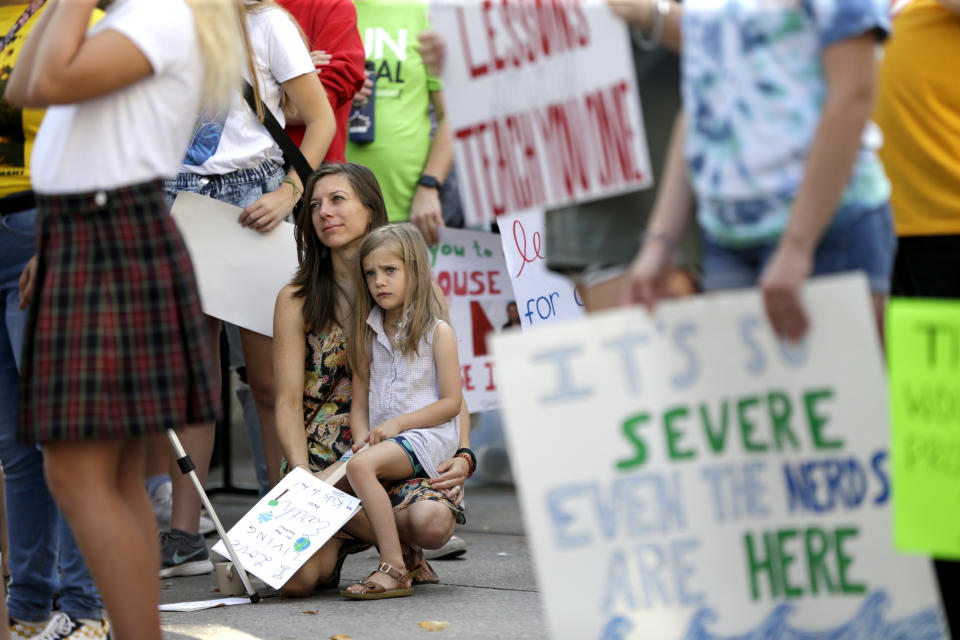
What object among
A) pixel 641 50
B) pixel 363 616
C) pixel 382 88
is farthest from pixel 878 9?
pixel 382 88

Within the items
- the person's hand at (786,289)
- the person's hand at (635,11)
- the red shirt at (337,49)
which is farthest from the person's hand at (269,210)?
the person's hand at (786,289)

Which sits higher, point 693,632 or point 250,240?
point 250,240

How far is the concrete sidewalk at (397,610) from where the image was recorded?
3842 mm

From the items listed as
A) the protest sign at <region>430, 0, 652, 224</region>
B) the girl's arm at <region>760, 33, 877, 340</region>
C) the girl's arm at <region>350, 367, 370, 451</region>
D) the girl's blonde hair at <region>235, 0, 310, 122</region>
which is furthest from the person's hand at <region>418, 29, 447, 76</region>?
the girl's arm at <region>350, 367, 370, 451</region>

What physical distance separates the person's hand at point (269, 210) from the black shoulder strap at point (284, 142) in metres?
0.07

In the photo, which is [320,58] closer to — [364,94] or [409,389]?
[364,94]

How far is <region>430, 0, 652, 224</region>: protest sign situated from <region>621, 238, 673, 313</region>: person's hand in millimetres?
156

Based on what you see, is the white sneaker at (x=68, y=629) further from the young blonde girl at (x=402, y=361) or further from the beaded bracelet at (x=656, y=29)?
the beaded bracelet at (x=656, y=29)

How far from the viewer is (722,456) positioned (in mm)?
2533

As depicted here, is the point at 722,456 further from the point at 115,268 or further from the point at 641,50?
the point at 115,268

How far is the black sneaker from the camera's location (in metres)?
4.73

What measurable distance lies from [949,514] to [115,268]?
1736 millimetres

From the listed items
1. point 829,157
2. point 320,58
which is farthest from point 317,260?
point 829,157

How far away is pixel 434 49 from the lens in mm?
2785
